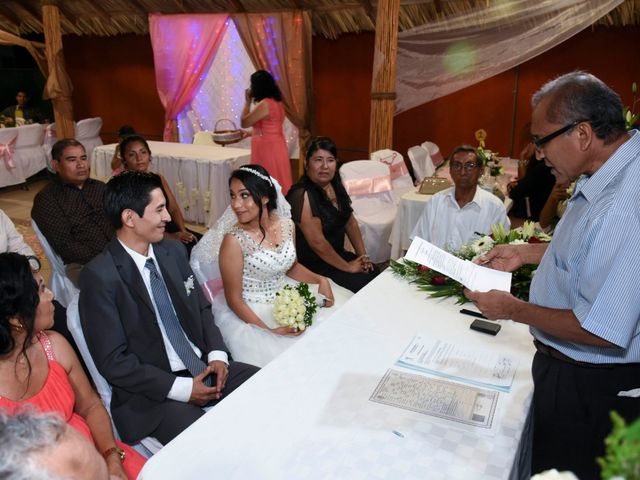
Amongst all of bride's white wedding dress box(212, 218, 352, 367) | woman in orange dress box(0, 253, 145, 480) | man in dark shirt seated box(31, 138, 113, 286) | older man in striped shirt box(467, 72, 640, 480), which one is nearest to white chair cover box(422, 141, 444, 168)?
bride's white wedding dress box(212, 218, 352, 367)

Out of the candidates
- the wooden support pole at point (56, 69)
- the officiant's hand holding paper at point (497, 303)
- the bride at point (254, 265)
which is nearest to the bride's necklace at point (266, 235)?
the bride at point (254, 265)

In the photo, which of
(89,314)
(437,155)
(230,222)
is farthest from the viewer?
(437,155)

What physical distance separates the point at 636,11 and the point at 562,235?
23.4ft

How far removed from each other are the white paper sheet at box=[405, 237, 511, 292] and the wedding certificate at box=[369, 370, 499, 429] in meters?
0.41

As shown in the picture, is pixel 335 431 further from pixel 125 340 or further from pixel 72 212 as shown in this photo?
pixel 72 212

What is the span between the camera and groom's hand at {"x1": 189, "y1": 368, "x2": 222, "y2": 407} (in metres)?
2.25

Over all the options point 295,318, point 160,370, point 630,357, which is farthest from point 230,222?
point 630,357

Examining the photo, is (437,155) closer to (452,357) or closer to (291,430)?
(452,357)

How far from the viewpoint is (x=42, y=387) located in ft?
5.90

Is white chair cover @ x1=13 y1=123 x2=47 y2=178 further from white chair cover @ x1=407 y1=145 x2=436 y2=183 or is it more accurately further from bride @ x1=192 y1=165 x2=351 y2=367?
bride @ x1=192 y1=165 x2=351 y2=367

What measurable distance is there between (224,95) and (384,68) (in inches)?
193

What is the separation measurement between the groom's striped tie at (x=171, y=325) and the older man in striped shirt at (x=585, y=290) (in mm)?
1346

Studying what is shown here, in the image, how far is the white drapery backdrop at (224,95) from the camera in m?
9.47

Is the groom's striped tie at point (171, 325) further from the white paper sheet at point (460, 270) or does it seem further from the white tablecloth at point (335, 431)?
the white paper sheet at point (460, 270)
